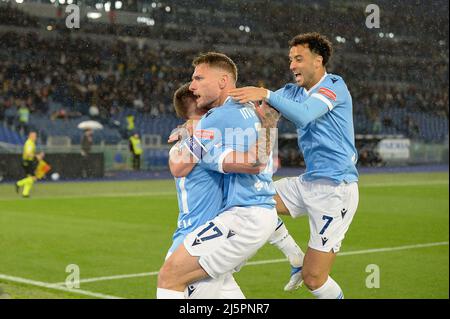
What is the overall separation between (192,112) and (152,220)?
30.4 feet

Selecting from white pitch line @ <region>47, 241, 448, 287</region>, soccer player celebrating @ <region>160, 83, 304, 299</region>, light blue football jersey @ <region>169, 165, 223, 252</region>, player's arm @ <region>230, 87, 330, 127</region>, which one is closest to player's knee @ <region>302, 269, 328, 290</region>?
soccer player celebrating @ <region>160, 83, 304, 299</region>

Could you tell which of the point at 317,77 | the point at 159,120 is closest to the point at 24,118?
the point at 159,120

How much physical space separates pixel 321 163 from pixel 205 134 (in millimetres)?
1283

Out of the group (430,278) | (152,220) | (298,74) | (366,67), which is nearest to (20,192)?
(152,220)

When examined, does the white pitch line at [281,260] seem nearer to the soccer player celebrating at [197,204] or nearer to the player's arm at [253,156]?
the soccer player celebrating at [197,204]

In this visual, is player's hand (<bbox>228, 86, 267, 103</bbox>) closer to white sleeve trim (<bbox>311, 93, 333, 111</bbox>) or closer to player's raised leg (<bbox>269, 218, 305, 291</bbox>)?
white sleeve trim (<bbox>311, 93, 333, 111</bbox>)

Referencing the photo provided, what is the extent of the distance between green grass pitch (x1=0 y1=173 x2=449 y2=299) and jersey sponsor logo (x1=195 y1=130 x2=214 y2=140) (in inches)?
75.6

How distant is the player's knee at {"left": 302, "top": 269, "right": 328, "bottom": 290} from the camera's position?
4.76 metres

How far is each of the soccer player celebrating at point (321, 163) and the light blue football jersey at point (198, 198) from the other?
72cm

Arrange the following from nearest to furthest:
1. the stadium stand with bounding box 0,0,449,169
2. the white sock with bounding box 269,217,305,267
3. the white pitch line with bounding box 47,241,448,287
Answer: the stadium stand with bounding box 0,0,449,169 < the white sock with bounding box 269,217,305,267 < the white pitch line with bounding box 47,241,448,287

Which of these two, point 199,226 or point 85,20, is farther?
point 85,20

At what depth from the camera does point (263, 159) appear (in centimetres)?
367

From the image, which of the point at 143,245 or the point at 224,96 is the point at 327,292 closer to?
the point at 224,96

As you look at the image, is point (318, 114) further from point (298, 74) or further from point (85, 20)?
point (85, 20)
